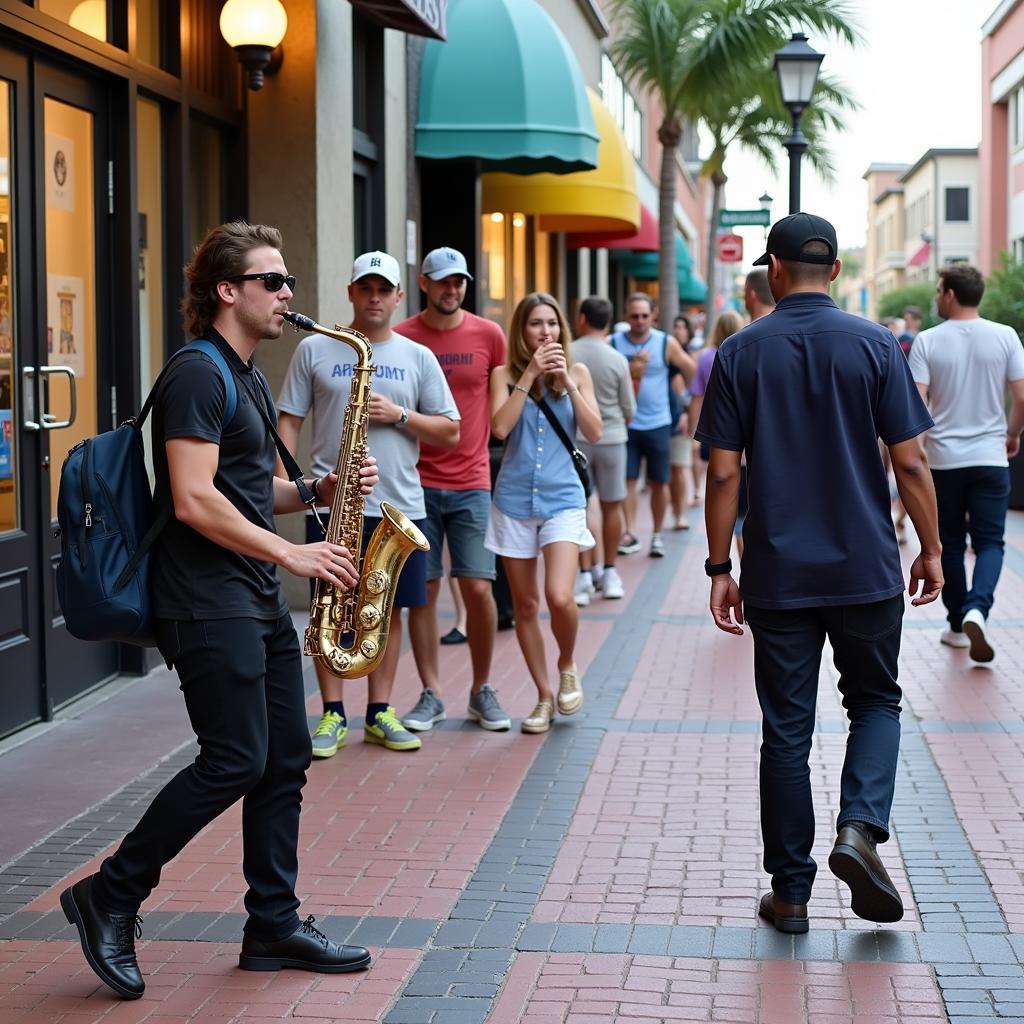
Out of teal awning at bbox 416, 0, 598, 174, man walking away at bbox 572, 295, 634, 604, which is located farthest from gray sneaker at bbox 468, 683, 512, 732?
teal awning at bbox 416, 0, 598, 174

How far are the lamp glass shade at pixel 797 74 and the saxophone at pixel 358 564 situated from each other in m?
11.0

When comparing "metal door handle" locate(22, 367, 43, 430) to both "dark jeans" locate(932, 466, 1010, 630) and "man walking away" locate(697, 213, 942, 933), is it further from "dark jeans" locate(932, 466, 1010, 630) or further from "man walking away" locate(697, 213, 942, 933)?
"dark jeans" locate(932, 466, 1010, 630)

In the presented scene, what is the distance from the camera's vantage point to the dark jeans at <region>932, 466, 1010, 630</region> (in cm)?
862

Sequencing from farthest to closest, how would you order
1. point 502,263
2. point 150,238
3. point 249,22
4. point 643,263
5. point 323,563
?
1. point 643,263
2. point 502,263
3. point 249,22
4. point 150,238
5. point 323,563

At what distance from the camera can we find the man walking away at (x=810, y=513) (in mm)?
4617

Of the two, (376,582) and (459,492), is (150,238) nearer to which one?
(459,492)

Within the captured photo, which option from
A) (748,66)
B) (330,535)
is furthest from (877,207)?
(330,535)

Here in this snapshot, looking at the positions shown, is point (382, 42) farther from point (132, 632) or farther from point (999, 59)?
point (999, 59)

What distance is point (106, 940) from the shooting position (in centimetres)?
416

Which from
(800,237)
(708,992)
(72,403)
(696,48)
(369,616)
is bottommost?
(708,992)

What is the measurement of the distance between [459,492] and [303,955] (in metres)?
3.29

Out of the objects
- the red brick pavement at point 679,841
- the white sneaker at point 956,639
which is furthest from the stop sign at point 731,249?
the red brick pavement at point 679,841

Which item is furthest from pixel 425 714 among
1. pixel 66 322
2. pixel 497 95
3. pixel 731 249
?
pixel 731 249

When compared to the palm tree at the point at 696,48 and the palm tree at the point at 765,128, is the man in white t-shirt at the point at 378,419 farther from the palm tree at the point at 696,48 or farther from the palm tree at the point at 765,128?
the palm tree at the point at 765,128
